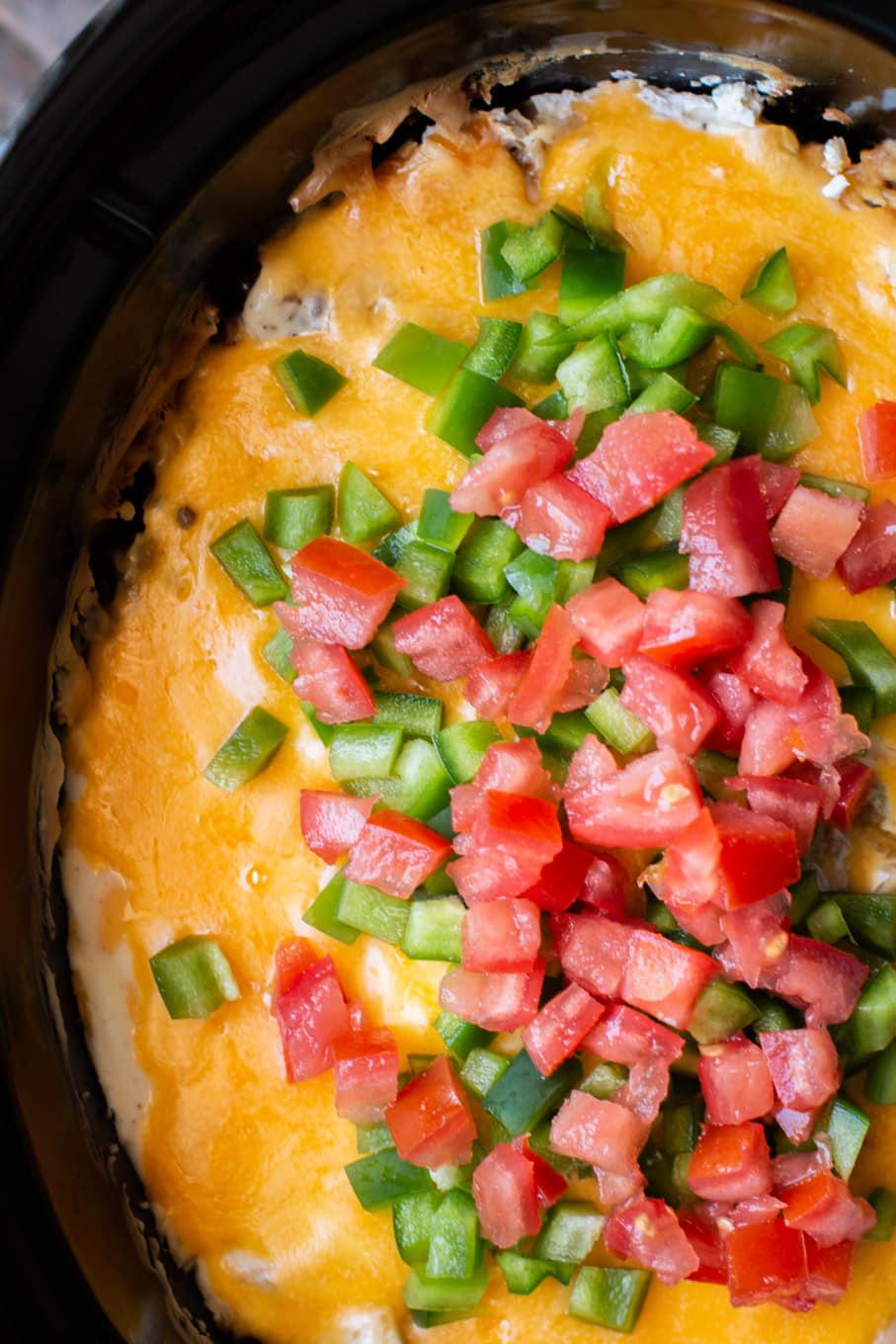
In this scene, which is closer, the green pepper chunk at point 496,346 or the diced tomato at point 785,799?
the diced tomato at point 785,799

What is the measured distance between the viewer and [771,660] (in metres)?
1.69

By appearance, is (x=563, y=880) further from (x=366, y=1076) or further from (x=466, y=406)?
(x=466, y=406)

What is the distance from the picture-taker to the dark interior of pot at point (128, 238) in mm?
1864

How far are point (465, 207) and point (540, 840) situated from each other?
996 mm

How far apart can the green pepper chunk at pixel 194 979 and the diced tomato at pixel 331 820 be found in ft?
0.81

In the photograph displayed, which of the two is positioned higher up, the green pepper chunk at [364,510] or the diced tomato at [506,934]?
the green pepper chunk at [364,510]

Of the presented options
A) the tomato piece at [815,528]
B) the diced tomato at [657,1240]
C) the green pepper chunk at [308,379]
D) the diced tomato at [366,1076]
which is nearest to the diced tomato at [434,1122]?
the diced tomato at [366,1076]

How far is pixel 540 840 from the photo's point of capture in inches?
65.8

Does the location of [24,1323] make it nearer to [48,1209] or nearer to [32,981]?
[48,1209]

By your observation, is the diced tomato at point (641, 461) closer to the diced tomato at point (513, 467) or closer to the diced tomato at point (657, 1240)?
the diced tomato at point (513, 467)

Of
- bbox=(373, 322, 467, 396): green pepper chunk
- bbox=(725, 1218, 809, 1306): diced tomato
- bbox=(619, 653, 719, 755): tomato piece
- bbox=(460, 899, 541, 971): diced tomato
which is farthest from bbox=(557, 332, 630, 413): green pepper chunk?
bbox=(725, 1218, 809, 1306): diced tomato

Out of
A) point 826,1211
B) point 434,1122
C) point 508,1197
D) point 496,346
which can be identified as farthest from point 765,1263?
point 496,346

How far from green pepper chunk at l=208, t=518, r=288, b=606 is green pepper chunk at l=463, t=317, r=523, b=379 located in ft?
1.41

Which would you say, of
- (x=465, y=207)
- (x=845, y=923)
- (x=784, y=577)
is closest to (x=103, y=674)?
(x=465, y=207)
